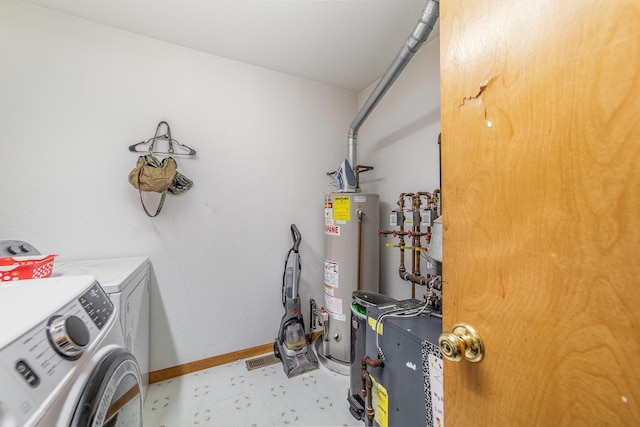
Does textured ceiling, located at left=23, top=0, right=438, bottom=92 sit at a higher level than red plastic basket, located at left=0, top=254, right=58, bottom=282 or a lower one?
higher

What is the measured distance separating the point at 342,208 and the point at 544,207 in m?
1.52

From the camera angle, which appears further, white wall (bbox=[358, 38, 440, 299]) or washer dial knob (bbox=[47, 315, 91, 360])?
white wall (bbox=[358, 38, 440, 299])

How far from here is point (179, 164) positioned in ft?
5.81

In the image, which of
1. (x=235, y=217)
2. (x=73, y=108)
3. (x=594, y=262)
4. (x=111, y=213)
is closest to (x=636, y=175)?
(x=594, y=262)

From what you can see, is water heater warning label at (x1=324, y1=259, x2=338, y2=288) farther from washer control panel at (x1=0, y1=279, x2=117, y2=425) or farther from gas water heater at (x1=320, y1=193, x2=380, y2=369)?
washer control panel at (x1=0, y1=279, x2=117, y2=425)

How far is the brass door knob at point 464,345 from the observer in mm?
455

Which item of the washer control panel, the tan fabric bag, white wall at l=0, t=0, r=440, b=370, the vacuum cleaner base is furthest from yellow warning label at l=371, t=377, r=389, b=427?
the tan fabric bag

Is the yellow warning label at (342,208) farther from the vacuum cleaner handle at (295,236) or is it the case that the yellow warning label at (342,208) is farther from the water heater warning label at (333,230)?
the vacuum cleaner handle at (295,236)

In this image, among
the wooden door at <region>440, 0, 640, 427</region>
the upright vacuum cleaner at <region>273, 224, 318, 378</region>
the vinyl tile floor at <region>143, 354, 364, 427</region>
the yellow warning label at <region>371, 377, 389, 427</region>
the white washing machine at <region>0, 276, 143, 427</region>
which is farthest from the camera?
the upright vacuum cleaner at <region>273, 224, 318, 378</region>

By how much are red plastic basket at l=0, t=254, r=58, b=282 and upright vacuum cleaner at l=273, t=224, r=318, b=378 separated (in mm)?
1338

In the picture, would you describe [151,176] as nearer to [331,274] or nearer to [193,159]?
[193,159]

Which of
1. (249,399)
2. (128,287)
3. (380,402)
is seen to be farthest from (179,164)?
(380,402)

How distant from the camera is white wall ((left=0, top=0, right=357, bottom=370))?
1419 mm

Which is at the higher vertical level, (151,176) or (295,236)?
(151,176)
